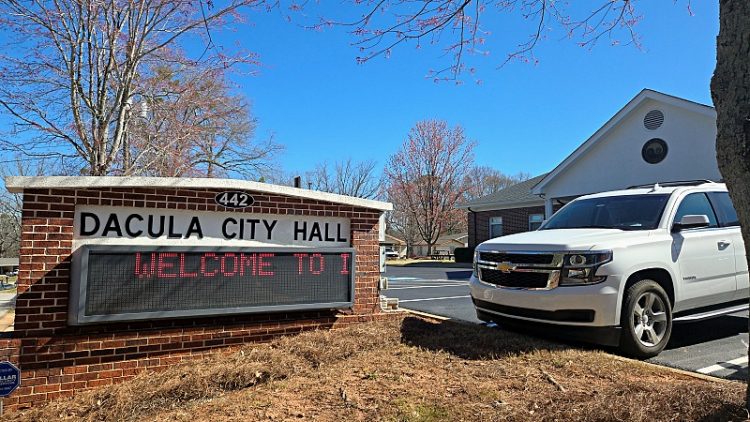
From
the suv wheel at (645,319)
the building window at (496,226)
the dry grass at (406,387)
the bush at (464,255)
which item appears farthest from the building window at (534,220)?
the dry grass at (406,387)

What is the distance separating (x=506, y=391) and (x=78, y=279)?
365 cm

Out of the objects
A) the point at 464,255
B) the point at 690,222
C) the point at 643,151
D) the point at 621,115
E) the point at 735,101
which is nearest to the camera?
the point at 735,101

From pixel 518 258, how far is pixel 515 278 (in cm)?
22

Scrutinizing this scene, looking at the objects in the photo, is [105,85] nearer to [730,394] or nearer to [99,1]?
[99,1]

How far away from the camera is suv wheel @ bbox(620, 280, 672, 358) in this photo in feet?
15.0

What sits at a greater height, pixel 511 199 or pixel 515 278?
pixel 511 199

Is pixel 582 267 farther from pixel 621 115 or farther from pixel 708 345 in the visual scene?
pixel 621 115

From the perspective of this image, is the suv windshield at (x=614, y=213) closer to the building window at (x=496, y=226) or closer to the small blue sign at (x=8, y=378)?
the small blue sign at (x=8, y=378)

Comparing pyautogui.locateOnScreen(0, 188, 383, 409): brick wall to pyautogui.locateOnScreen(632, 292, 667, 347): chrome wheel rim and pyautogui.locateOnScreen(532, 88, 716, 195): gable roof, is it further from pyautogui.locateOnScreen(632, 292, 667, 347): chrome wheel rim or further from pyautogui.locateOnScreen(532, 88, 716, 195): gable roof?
pyautogui.locateOnScreen(532, 88, 716, 195): gable roof

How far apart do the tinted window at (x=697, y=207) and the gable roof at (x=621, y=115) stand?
10181 mm

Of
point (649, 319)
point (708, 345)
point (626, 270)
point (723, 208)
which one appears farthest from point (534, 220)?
point (626, 270)

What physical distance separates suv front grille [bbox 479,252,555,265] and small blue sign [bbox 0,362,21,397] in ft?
14.9

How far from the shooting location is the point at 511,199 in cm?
2562

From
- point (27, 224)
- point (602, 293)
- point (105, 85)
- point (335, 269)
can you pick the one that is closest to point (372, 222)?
point (335, 269)
